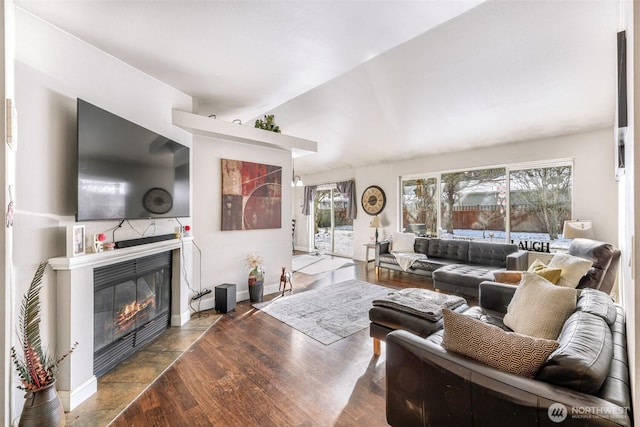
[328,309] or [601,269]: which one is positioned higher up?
[601,269]

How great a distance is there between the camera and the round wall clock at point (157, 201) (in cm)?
253

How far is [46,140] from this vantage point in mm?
1787

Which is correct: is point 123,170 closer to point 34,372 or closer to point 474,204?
point 34,372

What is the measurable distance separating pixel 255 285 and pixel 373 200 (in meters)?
4.05

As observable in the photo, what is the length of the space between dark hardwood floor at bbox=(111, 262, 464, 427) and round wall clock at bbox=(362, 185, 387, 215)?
4.24 meters

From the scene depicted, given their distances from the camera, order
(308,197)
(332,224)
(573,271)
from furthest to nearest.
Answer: (308,197)
(332,224)
(573,271)

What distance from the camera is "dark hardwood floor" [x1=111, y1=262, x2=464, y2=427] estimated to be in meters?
1.75

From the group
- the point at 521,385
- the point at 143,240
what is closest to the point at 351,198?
the point at 143,240

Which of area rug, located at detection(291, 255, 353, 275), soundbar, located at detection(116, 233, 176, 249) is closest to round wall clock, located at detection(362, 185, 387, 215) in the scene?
area rug, located at detection(291, 255, 353, 275)

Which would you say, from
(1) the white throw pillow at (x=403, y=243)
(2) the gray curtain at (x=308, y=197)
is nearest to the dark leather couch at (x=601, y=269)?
(1) the white throw pillow at (x=403, y=243)

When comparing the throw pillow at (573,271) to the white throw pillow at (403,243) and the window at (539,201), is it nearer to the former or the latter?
the window at (539,201)

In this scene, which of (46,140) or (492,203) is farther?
(492,203)

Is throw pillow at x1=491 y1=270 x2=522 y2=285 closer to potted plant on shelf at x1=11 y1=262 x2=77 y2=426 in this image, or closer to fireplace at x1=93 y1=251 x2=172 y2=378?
fireplace at x1=93 y1=251 x2=172 y2=378

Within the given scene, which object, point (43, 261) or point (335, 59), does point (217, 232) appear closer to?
point (43, 261)
